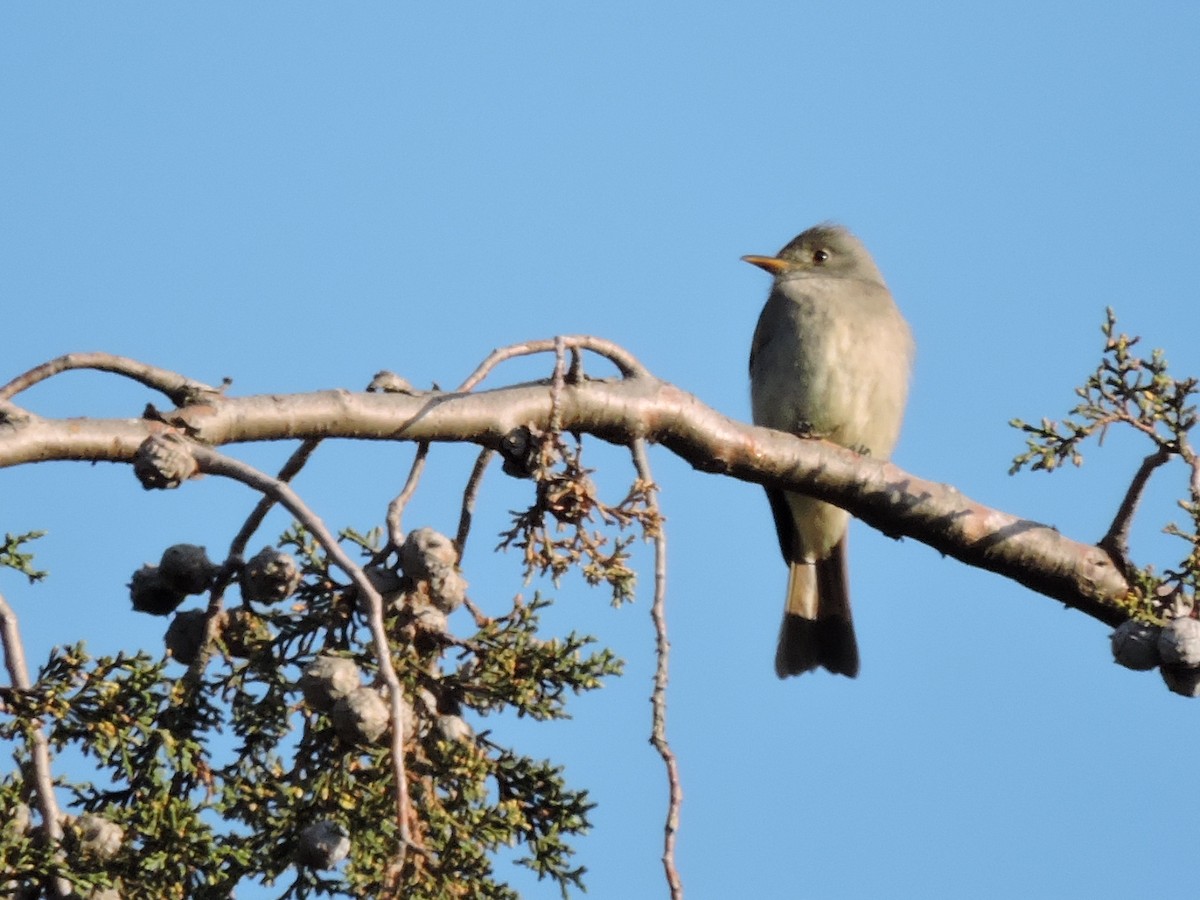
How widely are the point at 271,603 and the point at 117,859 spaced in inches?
23.8

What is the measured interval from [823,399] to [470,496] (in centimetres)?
386

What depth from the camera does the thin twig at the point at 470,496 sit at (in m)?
3.58

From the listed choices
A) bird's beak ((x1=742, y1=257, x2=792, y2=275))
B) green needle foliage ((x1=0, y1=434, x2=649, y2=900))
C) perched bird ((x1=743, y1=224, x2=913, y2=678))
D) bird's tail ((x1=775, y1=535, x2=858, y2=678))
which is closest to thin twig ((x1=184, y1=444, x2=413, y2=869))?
green needle foliage ((x1=0, y1=434, x2=649, y2=900))

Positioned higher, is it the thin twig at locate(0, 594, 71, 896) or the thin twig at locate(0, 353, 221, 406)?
the thin twig at locate(0, 353, 221, 406)

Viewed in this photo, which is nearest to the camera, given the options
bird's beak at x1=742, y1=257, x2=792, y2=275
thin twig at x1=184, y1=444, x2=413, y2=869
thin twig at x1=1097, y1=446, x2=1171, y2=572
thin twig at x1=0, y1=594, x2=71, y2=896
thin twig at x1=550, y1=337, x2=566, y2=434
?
thin twig at x1=184, y1=444, x2=413, y2=869

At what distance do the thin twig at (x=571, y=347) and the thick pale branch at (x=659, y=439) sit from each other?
42 mm

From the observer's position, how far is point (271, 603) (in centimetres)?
346

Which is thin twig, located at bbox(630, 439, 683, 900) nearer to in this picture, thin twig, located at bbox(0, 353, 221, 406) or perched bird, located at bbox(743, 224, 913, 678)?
thin twig, located at bbox(0, 353, 221, 406)

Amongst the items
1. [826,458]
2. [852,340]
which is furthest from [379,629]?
[852,340]

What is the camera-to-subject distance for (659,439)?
170 inches

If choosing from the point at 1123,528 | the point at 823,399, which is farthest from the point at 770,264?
the point at 1123,528

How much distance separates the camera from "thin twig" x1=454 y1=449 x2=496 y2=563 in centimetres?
358

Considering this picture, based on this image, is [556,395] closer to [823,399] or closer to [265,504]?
[265,504]

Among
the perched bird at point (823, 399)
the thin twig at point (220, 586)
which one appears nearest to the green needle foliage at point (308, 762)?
the thin twig at point (220, 586)
